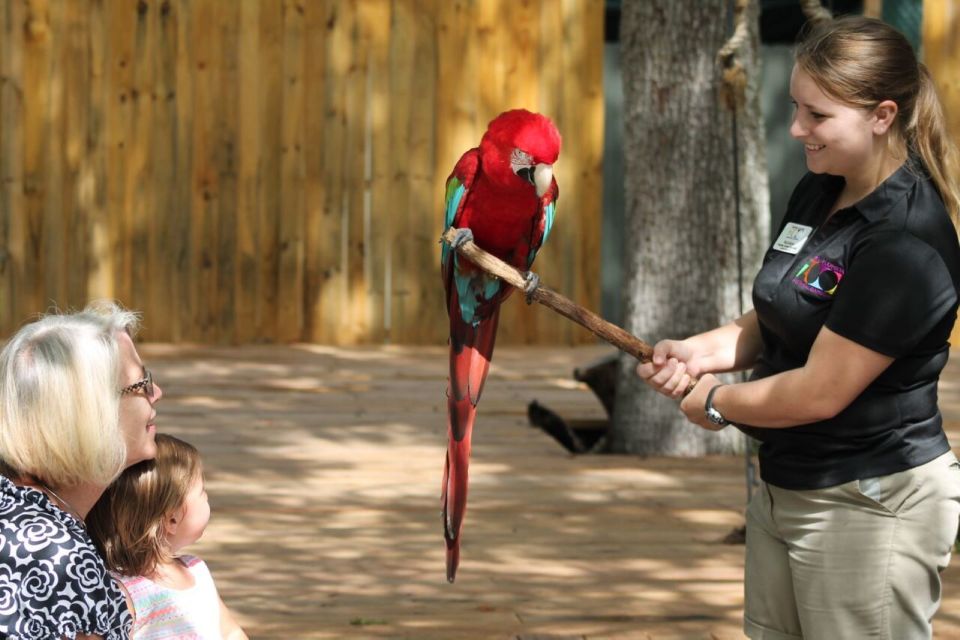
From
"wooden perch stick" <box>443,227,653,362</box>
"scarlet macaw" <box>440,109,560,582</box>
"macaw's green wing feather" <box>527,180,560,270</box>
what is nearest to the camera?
"wooden perch stick" <box>443,227,653,362</box>

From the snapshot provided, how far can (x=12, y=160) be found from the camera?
22.3ft

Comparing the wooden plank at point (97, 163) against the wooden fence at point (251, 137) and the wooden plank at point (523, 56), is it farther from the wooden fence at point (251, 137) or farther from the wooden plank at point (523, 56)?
the wooden plank at point (523, 56)

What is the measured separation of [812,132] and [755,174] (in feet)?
9.74

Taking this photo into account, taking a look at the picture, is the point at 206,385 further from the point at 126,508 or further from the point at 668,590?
the point at 126,508

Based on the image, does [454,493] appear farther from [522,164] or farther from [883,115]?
[883,115]

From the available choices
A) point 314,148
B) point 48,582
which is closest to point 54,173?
point 314,148

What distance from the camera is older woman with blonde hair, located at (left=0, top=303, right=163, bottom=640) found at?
5.64ft

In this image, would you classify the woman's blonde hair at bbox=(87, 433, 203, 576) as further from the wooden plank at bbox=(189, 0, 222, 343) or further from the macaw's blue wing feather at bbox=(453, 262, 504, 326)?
the wooden plank at bbox=(189, 0, 222, 343)

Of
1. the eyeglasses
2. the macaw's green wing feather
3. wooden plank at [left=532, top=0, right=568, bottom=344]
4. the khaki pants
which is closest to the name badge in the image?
the khaki pants

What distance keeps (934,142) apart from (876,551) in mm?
561

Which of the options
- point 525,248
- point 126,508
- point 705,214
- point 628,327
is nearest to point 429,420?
point 628,327

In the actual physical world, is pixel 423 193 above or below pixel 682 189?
below

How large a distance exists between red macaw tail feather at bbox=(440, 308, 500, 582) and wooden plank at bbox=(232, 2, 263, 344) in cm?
456

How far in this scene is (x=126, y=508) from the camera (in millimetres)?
2090
